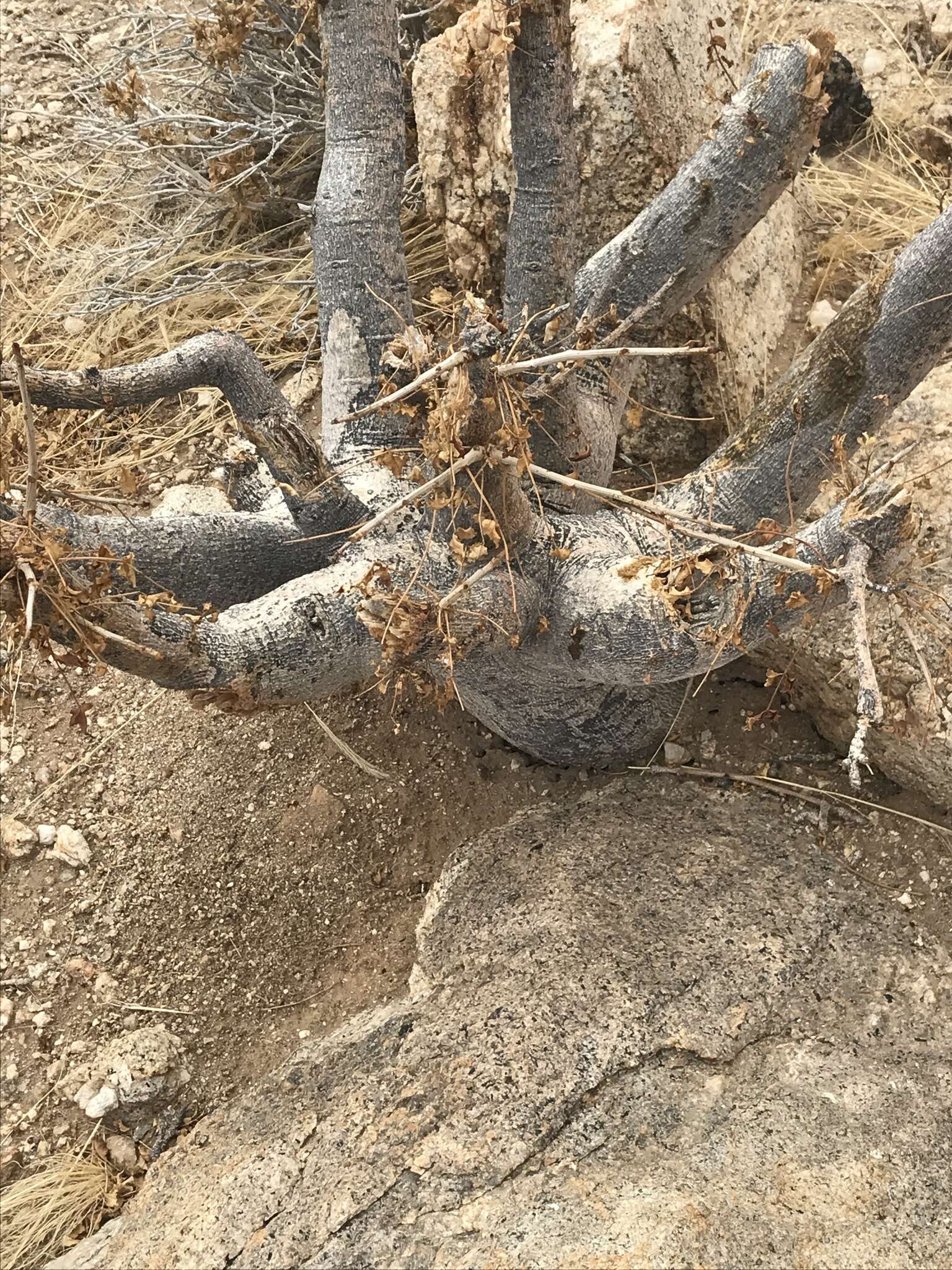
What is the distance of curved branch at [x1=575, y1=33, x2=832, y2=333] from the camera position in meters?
1.80

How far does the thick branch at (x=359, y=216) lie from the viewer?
1.78 meters

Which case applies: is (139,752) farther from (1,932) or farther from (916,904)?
(916,904)

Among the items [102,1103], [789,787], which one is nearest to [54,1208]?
[102,1103]

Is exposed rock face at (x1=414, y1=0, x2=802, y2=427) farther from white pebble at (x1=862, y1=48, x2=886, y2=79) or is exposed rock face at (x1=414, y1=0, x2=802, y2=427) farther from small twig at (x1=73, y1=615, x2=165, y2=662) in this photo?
small twig at (x1=73, y1=615, x2=165, y2=662)

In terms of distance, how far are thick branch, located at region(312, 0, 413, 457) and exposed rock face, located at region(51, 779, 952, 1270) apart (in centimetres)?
90

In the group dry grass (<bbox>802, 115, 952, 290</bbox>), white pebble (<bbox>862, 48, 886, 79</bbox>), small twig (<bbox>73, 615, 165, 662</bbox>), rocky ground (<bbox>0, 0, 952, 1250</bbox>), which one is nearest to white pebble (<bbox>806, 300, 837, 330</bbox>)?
dry grass (<bbox>802, 115, 952, 290</bbox>)

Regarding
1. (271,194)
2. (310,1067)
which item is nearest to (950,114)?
(271,194)

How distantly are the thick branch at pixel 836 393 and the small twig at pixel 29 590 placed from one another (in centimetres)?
99

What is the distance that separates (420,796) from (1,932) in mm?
893

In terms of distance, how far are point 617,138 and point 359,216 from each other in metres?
0.80

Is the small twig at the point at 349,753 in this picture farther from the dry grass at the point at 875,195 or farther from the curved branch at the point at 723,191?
the dry grass at the point at 875,195

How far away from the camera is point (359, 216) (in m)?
1.85

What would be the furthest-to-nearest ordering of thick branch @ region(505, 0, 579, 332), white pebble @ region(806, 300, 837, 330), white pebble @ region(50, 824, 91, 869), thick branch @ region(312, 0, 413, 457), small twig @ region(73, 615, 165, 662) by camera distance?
1. white pebble @ region(806, 300, 837, 330)
2. white pebble @ region(50, 824, 91, 869)
3. thick branch @ region(312, 0, 413, 457)
4. thick branch @ region(505, 0, 579, 332)
5. small twig @ region(73, 615, 165, 662)

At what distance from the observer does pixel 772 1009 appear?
1.66m
